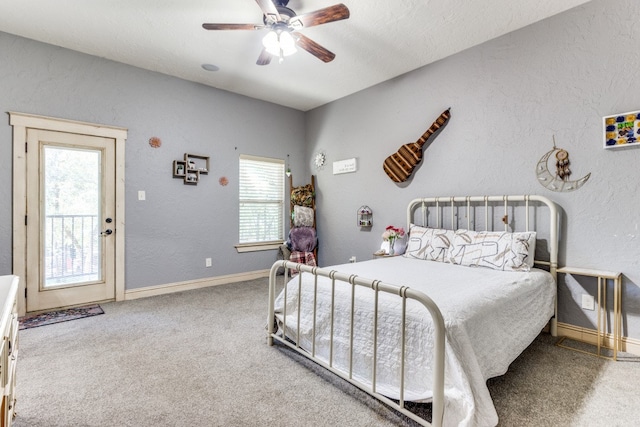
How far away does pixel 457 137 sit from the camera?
3.29 metres

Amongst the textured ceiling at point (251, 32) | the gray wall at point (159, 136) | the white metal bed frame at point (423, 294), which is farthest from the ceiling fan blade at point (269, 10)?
the gray wall at point (159, 136)

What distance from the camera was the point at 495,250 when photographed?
2652mm

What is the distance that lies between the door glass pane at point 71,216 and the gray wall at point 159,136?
0.28 m

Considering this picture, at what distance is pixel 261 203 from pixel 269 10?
297 centimetres

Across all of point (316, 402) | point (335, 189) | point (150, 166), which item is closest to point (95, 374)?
point (316, 402)

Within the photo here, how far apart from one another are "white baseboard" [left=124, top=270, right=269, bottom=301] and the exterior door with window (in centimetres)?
24

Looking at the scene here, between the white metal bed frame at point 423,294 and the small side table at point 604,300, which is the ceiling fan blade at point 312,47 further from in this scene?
the small side table at point 604,300

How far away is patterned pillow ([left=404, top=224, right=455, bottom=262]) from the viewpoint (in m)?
3.04

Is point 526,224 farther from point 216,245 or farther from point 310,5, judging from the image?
point 216,245

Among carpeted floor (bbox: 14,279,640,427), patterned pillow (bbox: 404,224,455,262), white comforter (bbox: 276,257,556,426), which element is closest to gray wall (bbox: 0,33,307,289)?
carpeted floor (bbox: 14,279,640,427)

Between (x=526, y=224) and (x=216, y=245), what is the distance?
3.59 metres

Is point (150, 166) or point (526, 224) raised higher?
point (150, 166)

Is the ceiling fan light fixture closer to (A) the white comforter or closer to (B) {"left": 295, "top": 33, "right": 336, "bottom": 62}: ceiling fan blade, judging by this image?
(B) {"left": 295, "top": 33, "right": 336, "bottom": 62}: ceiling fan blade

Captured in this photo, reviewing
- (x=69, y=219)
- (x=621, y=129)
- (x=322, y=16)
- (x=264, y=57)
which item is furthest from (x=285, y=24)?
(x=69, y=219)
